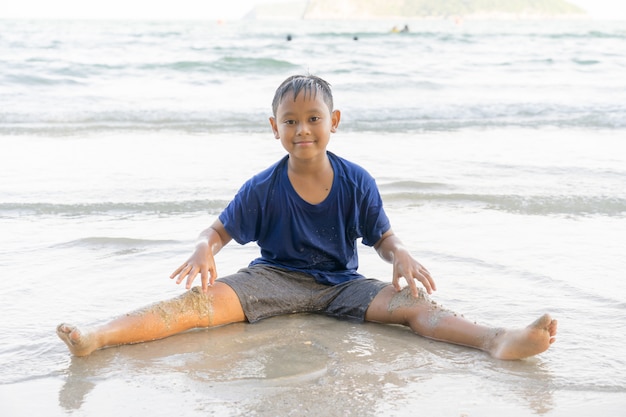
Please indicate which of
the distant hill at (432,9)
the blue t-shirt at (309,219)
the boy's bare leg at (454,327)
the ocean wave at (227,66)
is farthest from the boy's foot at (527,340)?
the distant hill at (432,9)

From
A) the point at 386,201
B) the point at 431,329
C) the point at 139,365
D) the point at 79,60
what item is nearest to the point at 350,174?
the point at 431,329

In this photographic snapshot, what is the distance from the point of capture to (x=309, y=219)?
324 centimetres

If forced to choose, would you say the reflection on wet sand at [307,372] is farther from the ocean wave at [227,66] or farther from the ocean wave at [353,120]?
the ocean wave at [227,66]

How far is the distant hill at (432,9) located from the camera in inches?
4537

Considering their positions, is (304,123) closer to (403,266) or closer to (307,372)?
(403,266)

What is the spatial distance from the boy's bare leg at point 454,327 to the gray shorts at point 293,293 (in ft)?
0.26

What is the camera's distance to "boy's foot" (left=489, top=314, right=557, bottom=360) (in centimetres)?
263

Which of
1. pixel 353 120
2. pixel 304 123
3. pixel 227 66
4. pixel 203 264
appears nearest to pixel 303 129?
pixel 304 123

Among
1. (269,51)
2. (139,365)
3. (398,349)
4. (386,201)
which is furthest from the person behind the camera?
(269,51)

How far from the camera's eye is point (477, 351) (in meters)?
2.83

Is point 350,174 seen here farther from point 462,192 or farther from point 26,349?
point 462,192

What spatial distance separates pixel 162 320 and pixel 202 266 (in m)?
0.26

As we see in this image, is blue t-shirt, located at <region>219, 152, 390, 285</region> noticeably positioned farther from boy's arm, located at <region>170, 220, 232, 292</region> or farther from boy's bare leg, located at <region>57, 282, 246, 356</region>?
boy's bare leg, located at <region>57, 282, 246, 356</region>

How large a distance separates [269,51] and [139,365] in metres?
20.8
